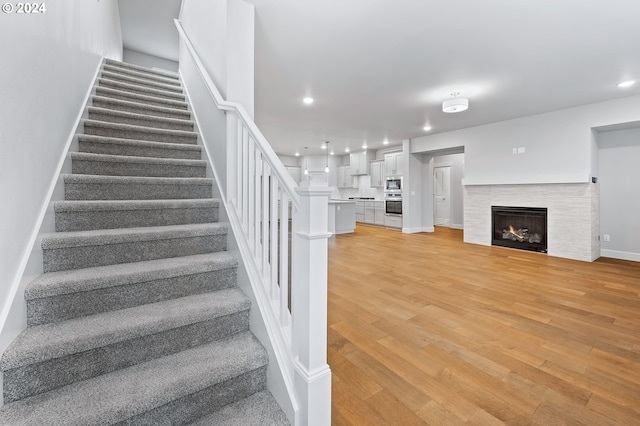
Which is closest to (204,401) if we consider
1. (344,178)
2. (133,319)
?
(133,319)

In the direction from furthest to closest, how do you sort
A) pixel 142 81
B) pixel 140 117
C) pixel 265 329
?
1. pixel 142 81
2. pixel 140 117
3. pixel 265 329

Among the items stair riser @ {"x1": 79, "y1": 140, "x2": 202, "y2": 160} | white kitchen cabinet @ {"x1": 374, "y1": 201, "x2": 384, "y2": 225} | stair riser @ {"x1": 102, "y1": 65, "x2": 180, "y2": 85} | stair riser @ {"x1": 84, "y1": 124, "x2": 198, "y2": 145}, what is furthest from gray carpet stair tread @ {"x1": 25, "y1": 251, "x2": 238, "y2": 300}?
white kitchen cabinet @ {"x1": 374, "y1": 201, "x2": 384, "y2": 225}

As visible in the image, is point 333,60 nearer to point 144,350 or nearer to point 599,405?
point 144,350

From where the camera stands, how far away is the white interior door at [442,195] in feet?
28.7

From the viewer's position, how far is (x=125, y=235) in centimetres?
153

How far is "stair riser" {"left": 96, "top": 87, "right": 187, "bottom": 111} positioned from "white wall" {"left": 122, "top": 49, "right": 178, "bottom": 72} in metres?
3.91

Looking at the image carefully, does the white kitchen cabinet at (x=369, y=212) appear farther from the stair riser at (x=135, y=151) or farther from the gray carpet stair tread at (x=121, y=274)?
the gray carpet stair tread at (x=121, y=274)

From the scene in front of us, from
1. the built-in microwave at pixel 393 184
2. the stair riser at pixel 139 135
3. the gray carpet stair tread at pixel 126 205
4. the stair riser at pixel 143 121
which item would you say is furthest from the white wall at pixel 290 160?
the gray carpet stair tread at pixel 126 205

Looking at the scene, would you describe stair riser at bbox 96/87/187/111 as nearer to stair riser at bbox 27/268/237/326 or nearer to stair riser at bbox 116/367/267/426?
stair riser at bbox 27/268/237/326

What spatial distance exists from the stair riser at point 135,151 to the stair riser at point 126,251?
1.06 meters

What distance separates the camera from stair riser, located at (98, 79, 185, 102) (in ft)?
10.1

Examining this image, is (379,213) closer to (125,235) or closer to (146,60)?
(146,60)

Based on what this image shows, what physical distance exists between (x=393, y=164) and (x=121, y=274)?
25.2 ft

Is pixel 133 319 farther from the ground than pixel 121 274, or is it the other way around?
pixel 121 274
